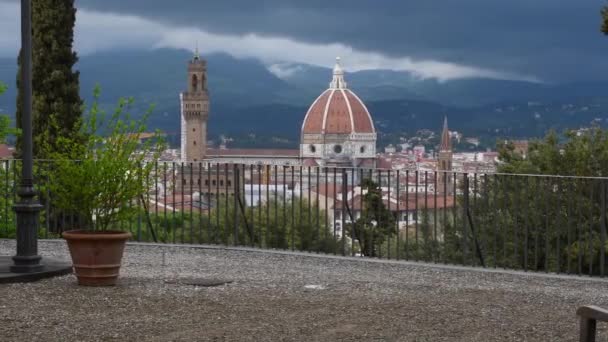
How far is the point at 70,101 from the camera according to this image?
19.2 metres

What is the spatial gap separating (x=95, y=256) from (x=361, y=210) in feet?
14.1

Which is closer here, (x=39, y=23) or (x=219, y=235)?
(x=219, y=235)

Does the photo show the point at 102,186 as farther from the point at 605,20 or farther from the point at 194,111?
the point at 194,111

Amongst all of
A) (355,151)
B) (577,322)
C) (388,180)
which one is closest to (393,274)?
(388,180)

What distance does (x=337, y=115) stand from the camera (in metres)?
194

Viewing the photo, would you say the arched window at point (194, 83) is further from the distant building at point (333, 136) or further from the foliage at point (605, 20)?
the foliage at point (605, 20)

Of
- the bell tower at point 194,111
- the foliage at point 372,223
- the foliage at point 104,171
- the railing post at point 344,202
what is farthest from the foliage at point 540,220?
the bell tower at point 194,111

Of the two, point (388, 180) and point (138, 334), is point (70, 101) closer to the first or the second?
point (388, 180)

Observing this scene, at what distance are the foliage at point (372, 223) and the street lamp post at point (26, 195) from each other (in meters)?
4.27

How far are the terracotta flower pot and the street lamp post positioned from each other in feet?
1.75

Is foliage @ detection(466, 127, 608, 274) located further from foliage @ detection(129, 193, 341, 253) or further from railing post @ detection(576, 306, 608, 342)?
railing post @ detection(576, 306, 608, 342)

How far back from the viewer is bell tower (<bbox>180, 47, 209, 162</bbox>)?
174625 mm

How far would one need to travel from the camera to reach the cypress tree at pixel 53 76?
59.8 ft

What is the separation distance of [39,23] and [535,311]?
12913 millimetres
